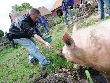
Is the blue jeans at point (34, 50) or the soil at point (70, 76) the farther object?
the blue jeans at point (34, 50)

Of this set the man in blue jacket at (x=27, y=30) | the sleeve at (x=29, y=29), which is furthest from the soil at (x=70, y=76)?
the sleeve at (x=29, y=29)

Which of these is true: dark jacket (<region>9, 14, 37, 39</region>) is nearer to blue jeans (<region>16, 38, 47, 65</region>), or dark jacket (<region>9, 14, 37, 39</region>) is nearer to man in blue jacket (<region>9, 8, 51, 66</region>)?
man in blue jacket (<region>9, 8, 51, 66</region>)

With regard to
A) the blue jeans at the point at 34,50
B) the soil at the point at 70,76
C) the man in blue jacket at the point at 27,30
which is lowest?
the soil at the point at 70,76

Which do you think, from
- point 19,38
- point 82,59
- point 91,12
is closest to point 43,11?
point 91,12

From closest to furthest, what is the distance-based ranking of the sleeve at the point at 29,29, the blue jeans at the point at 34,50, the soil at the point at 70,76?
1. the soil at the point at 70,76
2. the sleeve at the point at 29,29
3. the blue jeans at the point at 34,50

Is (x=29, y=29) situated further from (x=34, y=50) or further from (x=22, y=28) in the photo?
(x=34, y=50)

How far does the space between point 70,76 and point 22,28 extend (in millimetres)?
1856

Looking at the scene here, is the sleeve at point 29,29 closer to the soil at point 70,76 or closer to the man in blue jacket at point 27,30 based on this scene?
the man in blue jacket at point 27,30

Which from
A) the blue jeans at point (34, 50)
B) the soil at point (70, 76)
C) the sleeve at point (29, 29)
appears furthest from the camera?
the blue jeans at point (34, 50)

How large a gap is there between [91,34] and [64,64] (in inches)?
111

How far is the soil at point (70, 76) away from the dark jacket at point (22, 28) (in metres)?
1.08

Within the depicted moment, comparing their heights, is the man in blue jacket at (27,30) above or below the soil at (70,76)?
above

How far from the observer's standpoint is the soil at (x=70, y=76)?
5039 millimetres

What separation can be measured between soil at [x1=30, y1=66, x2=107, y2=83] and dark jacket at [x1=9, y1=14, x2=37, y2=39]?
1.08 meters
